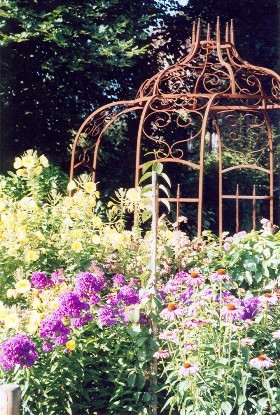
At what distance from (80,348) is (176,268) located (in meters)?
1.20

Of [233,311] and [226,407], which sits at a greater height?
[233,311]

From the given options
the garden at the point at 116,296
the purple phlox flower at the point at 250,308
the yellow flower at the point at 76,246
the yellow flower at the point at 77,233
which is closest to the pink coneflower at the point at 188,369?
the garden at the point at 116,296

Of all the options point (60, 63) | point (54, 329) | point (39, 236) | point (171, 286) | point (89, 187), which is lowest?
point (54, 329)

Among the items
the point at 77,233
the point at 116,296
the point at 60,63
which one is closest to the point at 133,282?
the point at 116,296

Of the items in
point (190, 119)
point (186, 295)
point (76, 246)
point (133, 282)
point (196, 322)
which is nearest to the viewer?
point (196, 322)

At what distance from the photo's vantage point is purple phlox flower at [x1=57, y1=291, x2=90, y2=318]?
9.67 ft

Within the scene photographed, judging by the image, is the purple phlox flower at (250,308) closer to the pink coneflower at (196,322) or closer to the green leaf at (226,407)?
the pink coneflower at (196,322)

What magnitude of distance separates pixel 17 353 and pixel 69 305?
1.11ft

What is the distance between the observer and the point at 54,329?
2.91 meters

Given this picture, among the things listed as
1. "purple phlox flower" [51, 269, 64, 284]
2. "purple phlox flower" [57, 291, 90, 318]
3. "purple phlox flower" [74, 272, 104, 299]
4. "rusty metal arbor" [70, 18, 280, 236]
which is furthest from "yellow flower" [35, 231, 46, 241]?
"rusty metal arbor" [70, 18, 280, 236]

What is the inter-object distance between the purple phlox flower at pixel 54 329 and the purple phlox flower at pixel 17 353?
13 centimetres

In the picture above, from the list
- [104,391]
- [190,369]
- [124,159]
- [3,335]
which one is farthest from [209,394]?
[124,159]

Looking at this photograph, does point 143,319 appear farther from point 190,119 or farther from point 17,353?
point 190,119

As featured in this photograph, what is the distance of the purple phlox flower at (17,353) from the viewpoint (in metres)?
2.73
